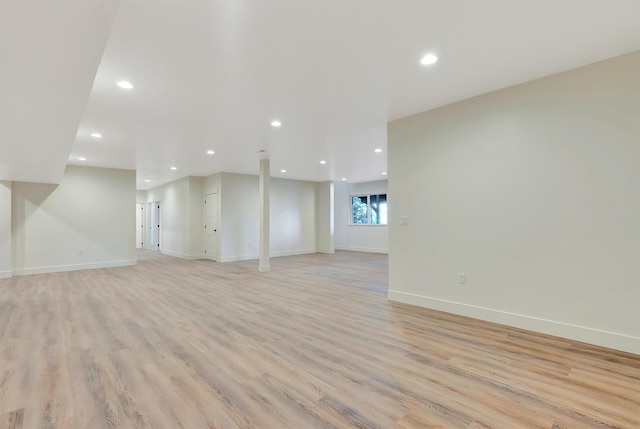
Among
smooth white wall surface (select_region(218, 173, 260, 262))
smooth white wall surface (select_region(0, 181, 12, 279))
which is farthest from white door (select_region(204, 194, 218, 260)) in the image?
smooth white wall surface (select_region(0, 181, 12, 279))

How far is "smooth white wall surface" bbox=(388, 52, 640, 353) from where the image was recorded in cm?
274

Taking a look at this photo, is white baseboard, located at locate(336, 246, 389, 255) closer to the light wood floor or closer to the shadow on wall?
the light wood floor

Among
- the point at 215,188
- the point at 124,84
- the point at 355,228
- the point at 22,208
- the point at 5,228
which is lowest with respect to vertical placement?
the point at 355,228

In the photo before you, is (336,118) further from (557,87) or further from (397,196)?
(557,87)

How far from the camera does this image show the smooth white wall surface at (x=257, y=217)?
29.9 ft

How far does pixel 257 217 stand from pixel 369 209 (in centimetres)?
441

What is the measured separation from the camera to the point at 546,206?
3.13 meters

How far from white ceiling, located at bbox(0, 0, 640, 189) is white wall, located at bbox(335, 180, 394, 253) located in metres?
6.91

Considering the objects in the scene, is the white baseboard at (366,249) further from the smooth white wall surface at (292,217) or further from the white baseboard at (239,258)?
the white baseboard at (239,258)

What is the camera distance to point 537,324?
3.16m

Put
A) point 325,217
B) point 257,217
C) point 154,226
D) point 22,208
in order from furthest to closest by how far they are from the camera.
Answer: point 154,226, point 325,217, point 257,217, point 22,208

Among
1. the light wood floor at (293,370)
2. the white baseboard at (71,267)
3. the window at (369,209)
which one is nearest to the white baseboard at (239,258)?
the white baseboard at (71,267)

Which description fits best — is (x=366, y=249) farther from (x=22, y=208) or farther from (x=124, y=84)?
(x=22, y=208)

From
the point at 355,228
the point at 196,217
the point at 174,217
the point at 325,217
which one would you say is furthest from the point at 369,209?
the point at 174,217
